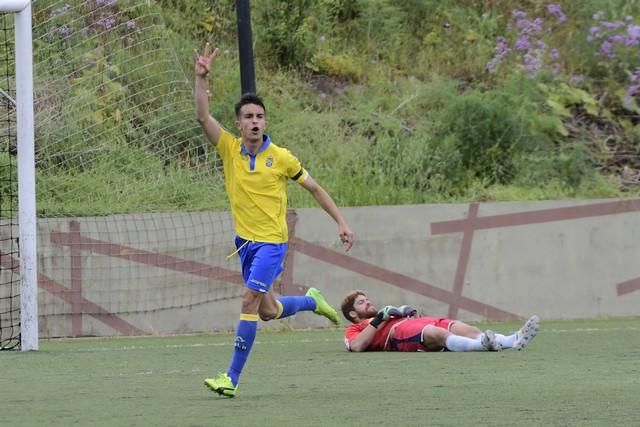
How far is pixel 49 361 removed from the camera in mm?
10992

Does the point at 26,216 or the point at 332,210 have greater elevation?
the point at 332,210

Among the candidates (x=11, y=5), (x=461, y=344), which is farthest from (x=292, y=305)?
(x=11, y=5)

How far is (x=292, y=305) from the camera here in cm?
1082

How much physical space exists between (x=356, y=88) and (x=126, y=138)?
4.84 meters

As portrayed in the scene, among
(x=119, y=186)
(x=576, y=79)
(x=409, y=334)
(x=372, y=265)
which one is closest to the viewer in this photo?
(x=409, y=334)

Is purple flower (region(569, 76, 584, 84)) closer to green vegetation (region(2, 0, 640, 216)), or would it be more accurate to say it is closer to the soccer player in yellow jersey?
green vegetation (region(2, 0, 640, 216))

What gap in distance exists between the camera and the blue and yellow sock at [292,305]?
10.6m

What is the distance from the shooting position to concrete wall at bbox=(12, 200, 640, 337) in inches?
579

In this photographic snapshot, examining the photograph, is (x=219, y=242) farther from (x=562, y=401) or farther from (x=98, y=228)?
(x=562, y=401)

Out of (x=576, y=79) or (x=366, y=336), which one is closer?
(x=366, y=336)

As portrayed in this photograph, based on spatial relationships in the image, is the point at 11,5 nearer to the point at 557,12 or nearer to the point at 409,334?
the point at 409,334

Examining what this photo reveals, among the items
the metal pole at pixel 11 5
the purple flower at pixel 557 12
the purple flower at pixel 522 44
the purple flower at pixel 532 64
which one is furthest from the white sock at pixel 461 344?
the purple flower at pixel 557 12

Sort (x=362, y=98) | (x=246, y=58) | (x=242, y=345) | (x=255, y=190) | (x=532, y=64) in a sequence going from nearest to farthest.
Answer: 1. (x=242, y=345)
2. (x=255, y=190)
3. (x=246, y=58)
4. (x=362, y=98)
5. (x=532, y=64)

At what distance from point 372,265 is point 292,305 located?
466cm
